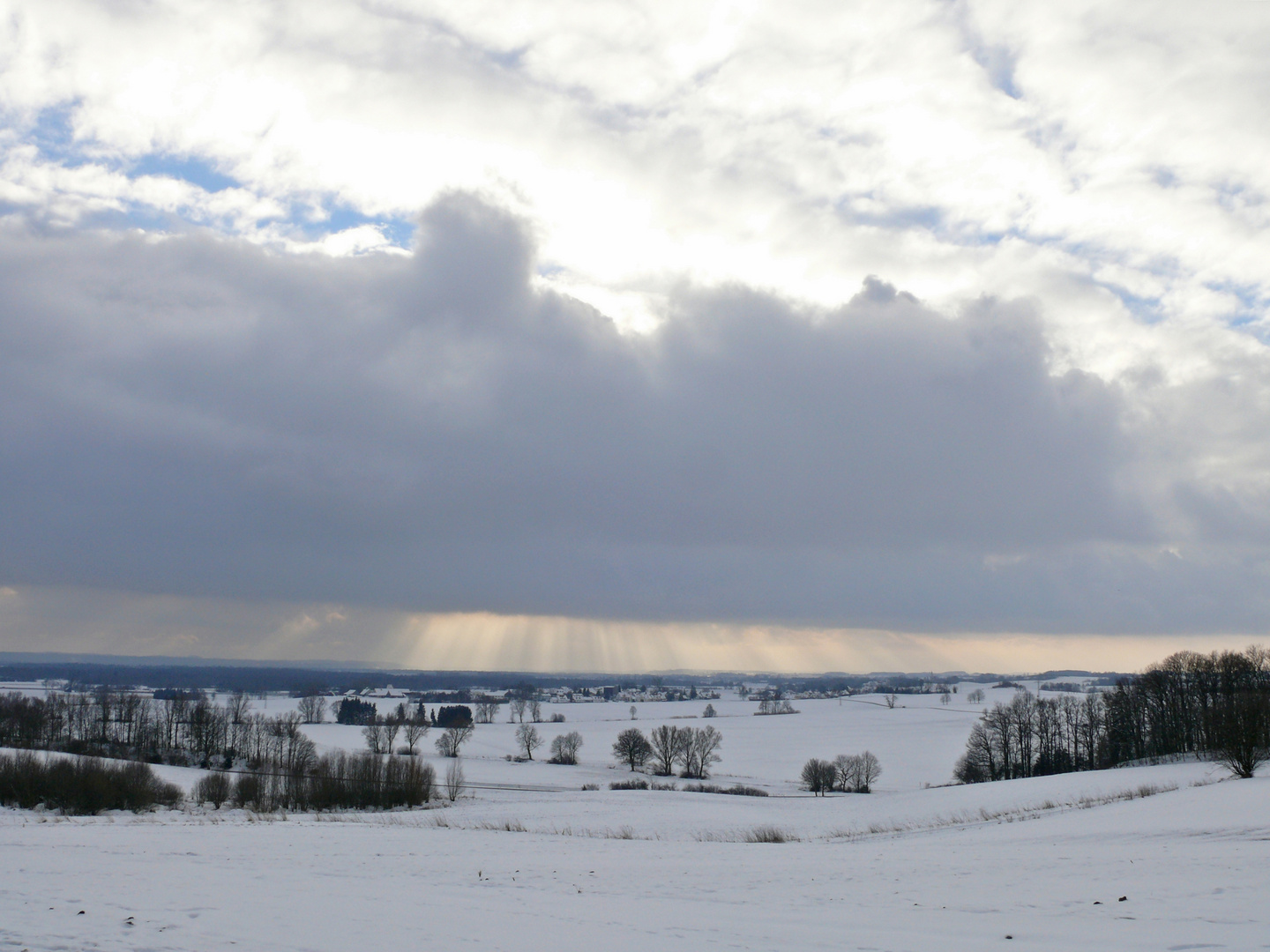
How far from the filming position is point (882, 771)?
90.4 m

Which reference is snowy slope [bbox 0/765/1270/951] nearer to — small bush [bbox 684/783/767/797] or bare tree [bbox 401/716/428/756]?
small bush [bbox 684/783/767/797]

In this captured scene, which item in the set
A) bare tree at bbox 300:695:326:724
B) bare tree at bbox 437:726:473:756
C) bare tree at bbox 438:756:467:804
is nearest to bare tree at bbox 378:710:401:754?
bare tree at bbox 437:726:473:756

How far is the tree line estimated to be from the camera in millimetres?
69125

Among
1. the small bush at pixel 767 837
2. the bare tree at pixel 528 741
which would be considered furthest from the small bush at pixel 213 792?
the bare tree at pixel 528 741

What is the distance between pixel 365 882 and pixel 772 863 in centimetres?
1056

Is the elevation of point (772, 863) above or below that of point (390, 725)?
above

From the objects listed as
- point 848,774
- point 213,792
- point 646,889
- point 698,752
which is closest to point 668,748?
point 698,752

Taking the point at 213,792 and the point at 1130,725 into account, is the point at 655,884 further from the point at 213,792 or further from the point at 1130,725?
the point at 1130,725

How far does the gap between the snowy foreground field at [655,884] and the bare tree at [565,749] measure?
65519 millimetres

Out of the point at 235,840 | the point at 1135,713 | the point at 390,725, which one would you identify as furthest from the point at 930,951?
the point at 390,725

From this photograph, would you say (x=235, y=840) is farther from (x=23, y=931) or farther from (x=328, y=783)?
(x=328, y=783)

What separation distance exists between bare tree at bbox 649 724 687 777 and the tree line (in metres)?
30.2

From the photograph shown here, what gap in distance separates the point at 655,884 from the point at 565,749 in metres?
91.7

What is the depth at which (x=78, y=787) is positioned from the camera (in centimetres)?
4881
